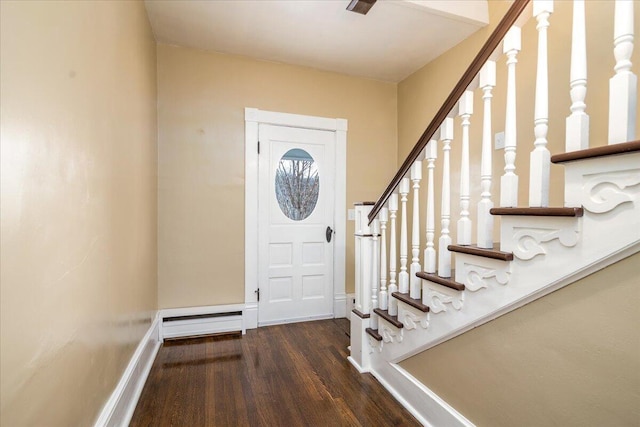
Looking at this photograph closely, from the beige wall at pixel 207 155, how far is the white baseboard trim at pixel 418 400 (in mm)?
1584

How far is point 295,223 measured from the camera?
3031 millimetres

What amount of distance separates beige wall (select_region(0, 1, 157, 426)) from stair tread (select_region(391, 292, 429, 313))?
149 centimetres

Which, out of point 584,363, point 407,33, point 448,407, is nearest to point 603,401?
point 584,363

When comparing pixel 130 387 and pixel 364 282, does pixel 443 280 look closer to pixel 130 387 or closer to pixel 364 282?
pixel 364 282

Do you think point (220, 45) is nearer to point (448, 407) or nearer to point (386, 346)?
point (386, 346)

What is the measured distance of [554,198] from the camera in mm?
1785

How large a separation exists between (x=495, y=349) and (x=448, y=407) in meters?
0.46

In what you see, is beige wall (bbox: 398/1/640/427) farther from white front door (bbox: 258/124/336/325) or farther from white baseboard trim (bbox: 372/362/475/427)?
white front door (bbox: 258/124/336/325)

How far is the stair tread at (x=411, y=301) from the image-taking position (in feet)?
5.14

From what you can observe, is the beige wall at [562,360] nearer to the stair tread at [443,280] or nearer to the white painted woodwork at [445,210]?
the stair tread at [443,280]

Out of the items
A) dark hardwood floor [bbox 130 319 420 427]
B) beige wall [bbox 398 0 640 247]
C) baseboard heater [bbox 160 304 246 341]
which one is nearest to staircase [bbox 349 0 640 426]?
dark hardwood floor [bbox 130 319 420 427]

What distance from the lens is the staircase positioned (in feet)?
2.82

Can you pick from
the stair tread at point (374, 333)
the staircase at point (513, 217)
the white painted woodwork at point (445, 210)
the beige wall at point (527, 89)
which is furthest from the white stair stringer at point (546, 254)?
the beige wall at point (527, 89)

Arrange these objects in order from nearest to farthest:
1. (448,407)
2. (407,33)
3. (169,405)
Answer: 1. (448,407)
2. (169,405)
3. (407,33)
